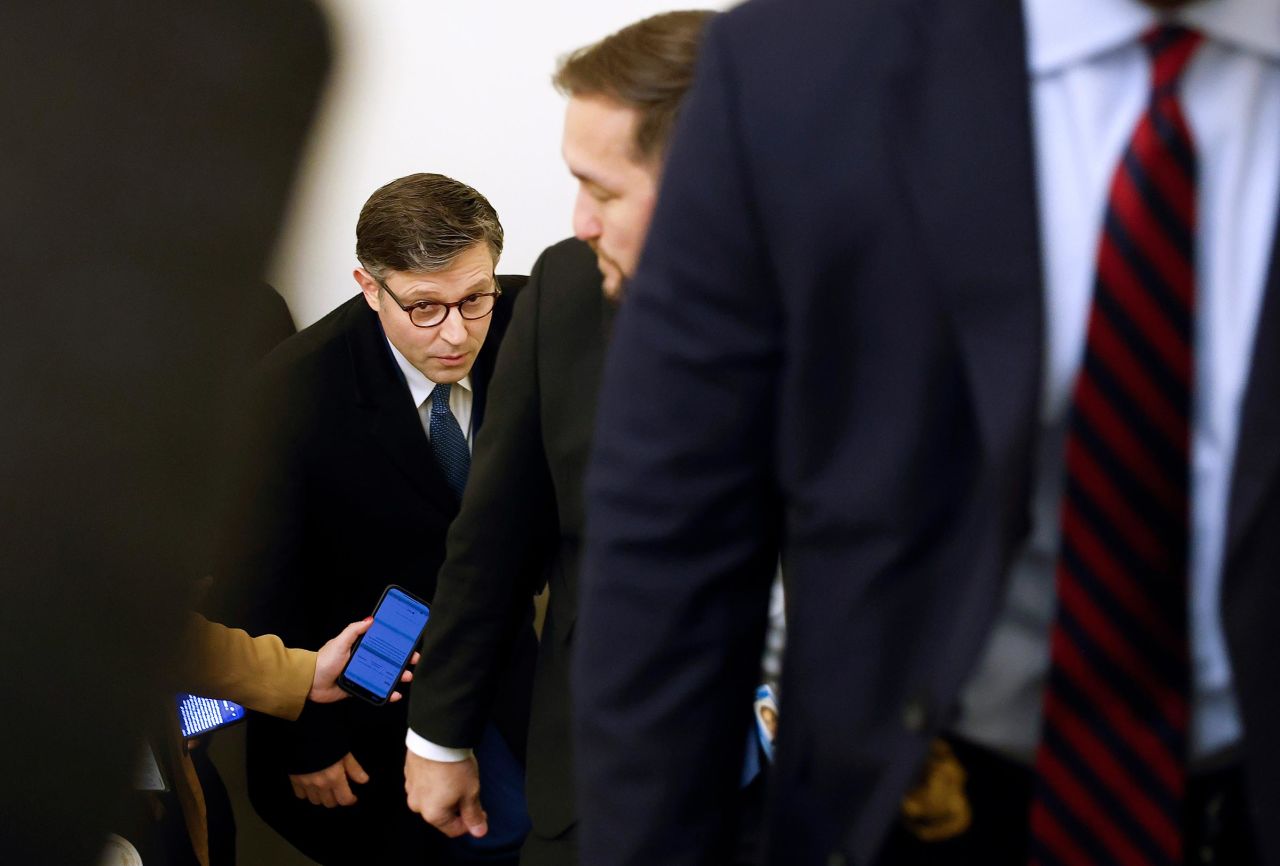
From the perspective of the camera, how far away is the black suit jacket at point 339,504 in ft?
6.55

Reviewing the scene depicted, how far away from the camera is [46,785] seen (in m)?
0.17

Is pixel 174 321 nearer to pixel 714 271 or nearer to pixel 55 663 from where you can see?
pixel 55 663

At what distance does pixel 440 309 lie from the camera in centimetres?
203

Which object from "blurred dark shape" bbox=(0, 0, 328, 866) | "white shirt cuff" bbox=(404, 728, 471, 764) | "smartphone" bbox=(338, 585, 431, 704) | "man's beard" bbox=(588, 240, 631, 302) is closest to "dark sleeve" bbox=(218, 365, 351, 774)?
"smartphone" bbox=(338, 585, 431, 704)

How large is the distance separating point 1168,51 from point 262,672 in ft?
5.04

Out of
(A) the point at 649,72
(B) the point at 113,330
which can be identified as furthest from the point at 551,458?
(B) the point at 113,330

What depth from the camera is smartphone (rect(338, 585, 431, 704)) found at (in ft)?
6.28

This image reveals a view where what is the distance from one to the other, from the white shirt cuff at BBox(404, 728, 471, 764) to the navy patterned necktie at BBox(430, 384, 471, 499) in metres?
0.56

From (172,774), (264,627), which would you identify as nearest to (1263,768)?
(172,774)

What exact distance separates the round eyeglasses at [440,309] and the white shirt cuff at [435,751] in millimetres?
705

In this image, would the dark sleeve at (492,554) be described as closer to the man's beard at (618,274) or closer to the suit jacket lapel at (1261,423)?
the man's beard at (618,274)

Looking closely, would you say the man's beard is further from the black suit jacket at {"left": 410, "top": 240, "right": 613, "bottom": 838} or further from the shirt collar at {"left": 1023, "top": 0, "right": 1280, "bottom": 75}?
the shirt collar at {"left": 1023, "top": 0, "right": 1280, "bottom": 75}

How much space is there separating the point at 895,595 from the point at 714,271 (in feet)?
0.66

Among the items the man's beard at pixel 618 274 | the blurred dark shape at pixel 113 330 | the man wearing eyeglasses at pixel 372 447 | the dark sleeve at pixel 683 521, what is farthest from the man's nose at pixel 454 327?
the blurred dark shape at pixel 113 330
